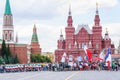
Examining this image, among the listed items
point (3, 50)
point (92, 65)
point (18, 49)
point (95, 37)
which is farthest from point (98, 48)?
point (92, 65)

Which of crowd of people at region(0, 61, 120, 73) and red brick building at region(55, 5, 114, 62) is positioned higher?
red brick building at region(55, 5, 114, 62)

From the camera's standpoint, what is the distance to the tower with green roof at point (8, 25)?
634ft

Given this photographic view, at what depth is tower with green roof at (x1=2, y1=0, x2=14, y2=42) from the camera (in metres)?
193

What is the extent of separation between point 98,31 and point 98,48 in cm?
637

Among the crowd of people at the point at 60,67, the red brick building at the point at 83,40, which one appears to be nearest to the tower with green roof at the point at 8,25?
the red brick building at the point at 83,40

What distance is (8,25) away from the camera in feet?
637
